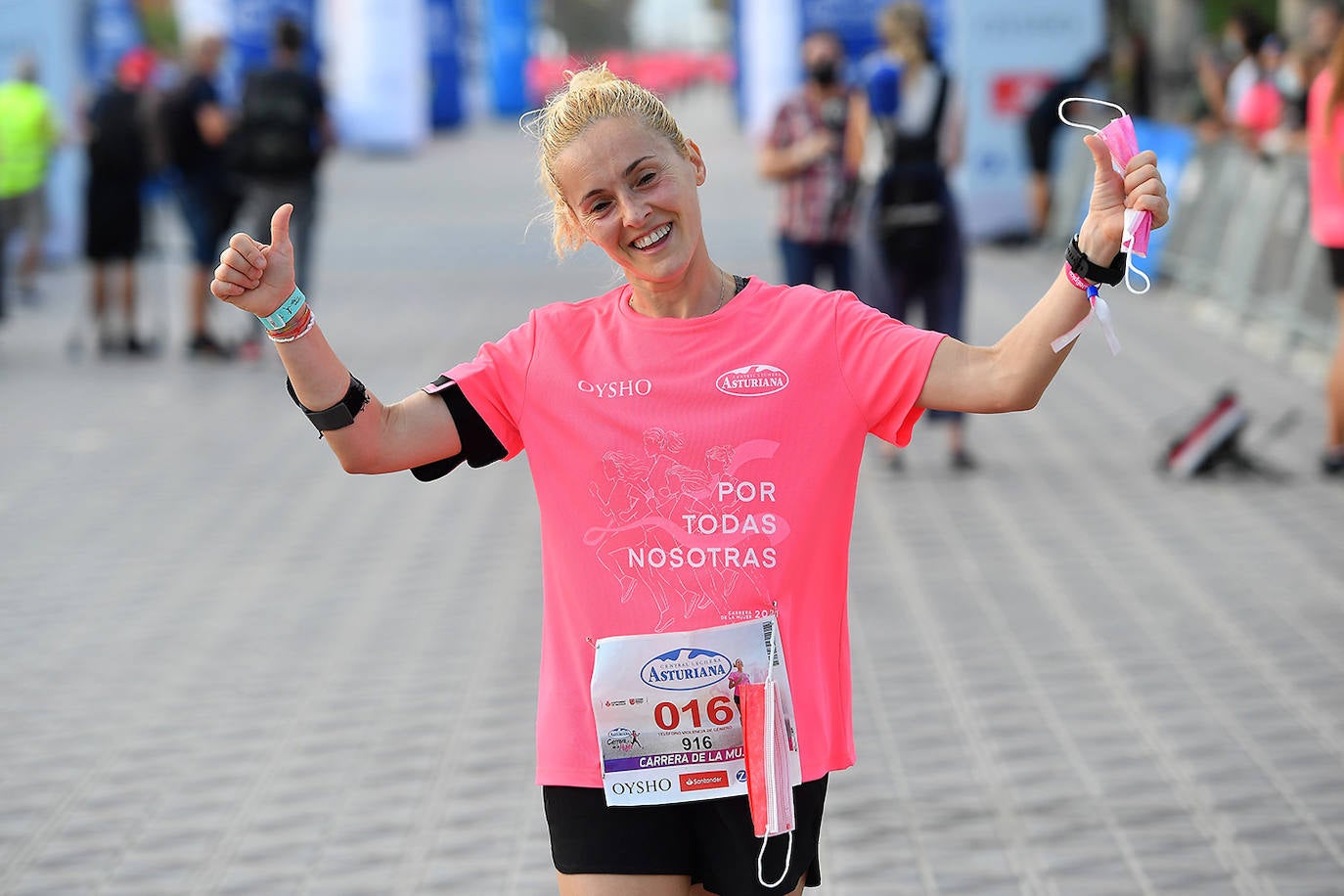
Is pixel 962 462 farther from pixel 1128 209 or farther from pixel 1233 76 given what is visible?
pixel 1233 76

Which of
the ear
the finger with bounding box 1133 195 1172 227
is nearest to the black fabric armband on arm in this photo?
the ear

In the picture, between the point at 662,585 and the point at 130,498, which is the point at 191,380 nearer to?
the point at 130,498

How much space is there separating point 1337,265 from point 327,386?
6.36 metres

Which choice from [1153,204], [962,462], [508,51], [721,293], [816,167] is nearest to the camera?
[1153,204]

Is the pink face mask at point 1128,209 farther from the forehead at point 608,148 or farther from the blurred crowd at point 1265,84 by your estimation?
the blurred crowd at point 1265,84

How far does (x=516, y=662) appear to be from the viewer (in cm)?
591

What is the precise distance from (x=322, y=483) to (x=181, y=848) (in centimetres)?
433

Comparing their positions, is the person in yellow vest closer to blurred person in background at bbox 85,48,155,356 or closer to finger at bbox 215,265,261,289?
blurred person in background at bbox 85,48,155,356

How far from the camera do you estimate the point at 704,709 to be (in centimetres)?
253

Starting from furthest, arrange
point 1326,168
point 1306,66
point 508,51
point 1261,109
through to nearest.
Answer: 1. point 508,51
2. point 1261,109
3. point 1306,66
4. point 1326,168

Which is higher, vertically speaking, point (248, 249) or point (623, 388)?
point (248, 249)

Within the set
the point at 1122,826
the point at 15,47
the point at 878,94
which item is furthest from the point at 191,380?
the point at 1122,826

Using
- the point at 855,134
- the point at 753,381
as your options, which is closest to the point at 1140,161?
the point at 753,381

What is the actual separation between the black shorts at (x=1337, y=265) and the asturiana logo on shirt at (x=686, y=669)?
239 inches
